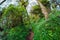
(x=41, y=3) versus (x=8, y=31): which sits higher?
(x=41, y=3)

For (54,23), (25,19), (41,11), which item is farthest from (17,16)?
(54,23)

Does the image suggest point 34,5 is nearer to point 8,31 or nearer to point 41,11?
point 41,11

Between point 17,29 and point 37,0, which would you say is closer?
point 17,29

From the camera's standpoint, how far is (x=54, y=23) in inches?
196

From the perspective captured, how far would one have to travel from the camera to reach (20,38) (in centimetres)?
614

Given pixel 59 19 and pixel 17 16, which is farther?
pixel 17 16

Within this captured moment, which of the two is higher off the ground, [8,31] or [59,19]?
[59,19]

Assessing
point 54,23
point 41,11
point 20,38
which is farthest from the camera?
point 41,11

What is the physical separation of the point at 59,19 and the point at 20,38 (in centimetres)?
151

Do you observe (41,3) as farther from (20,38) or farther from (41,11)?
(20,38)

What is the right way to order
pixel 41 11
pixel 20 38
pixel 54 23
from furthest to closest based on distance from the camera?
pixel 41 11, pixel 20 38, pixel 54 23

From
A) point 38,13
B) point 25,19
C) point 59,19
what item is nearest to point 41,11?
point 38,13

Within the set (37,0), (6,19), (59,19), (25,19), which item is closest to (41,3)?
(37,0)

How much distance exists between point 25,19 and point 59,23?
168 centimetres
